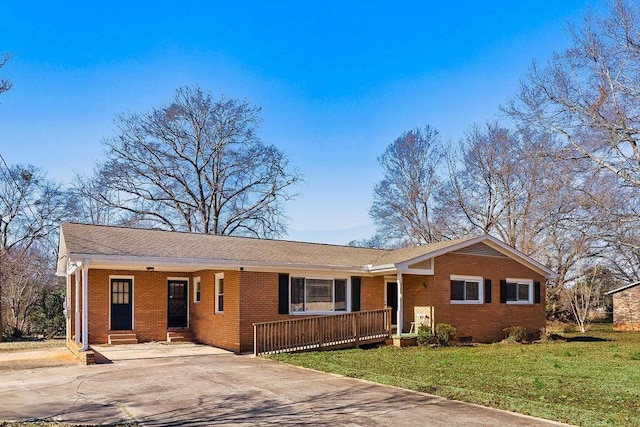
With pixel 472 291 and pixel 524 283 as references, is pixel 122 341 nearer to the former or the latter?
pixel 472 291

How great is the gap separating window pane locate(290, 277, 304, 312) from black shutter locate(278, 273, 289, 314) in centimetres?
47

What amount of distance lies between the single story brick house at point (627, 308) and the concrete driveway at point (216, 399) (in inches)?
1062

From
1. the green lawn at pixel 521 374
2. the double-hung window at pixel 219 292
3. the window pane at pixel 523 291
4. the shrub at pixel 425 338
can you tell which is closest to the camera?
the green lawn at pixel 521 374

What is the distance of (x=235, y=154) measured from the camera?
36406mm

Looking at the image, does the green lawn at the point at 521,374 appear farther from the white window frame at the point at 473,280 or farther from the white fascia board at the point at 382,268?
the white fascia board at the point at 382,268

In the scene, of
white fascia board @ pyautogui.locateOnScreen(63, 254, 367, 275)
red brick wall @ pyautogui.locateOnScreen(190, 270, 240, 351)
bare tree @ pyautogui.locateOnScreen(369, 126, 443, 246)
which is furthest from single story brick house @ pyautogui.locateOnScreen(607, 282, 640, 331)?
red brick wall @ pyautogui.locateOnScreen(190, 270, 240, 351)

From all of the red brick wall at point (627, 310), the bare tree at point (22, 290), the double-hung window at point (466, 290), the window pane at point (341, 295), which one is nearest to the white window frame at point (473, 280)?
the double-hung window at point (466, 290)

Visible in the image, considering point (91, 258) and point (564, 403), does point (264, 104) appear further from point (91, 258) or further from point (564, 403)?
point (564, 403)

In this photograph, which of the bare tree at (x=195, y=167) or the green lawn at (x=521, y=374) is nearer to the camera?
the green lawn at (x=521, y=374)

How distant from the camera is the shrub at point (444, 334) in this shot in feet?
64.6

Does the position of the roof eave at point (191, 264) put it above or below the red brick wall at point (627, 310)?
above

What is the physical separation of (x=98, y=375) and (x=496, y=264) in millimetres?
15337

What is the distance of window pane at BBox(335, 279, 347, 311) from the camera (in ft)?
65.8

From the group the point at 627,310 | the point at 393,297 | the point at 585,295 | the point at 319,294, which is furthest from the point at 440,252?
the point at 627,310
